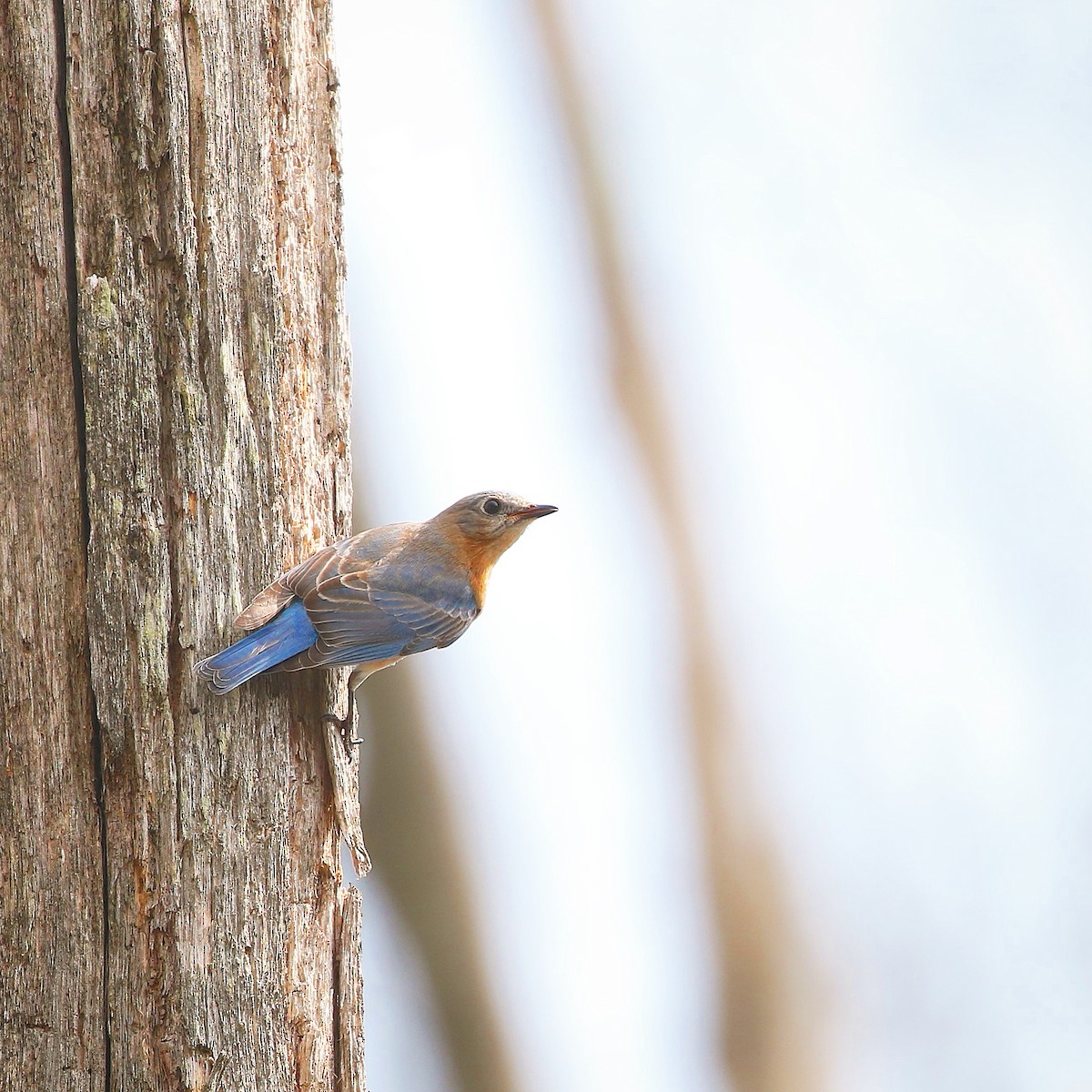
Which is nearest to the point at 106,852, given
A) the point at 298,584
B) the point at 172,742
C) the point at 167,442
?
the point at 172,742

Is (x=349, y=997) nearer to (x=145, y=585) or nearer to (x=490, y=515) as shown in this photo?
(x=145, y=585)

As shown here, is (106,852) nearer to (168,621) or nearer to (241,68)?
(168,621)

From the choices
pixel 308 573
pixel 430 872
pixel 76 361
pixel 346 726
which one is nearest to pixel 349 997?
pixel 346 726

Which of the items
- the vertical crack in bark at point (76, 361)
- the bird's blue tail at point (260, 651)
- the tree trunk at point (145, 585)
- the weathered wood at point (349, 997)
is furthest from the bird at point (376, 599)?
the weathered wood at point (349, 997)

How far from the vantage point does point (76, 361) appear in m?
2.54

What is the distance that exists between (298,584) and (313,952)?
803 millimetres

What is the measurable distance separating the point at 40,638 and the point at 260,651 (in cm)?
44

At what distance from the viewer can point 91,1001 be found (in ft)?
8.03

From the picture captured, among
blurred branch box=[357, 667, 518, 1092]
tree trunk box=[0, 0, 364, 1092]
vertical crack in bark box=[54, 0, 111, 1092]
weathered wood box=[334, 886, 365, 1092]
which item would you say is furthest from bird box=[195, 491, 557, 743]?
blurred branch box=[357, 667, 518, 1092]

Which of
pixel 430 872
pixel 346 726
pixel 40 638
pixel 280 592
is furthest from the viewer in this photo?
pixel 430 872

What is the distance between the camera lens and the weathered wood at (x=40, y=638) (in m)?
2.44

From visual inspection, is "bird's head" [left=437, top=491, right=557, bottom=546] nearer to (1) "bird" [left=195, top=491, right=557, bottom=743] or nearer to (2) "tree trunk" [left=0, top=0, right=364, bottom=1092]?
(1) "bird" [left=195, top=491, right=557, bottom=743]

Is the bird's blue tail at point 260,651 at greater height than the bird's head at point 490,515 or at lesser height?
lesser

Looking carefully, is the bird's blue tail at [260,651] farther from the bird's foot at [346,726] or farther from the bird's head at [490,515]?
the bird's head at [490,515]
